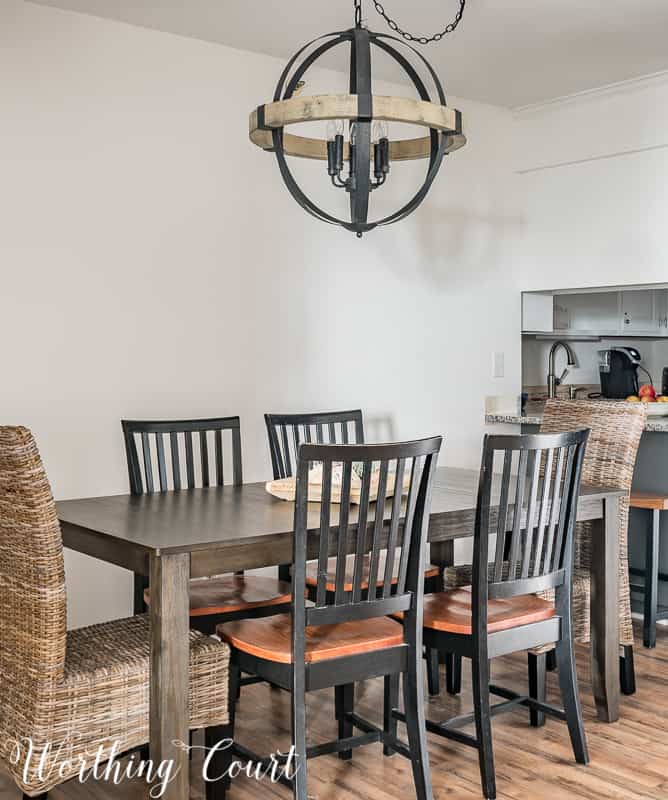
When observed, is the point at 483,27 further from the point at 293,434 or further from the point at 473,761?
the point at 473,761

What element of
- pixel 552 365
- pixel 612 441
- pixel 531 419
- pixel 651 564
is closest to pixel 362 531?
pixel 612 441

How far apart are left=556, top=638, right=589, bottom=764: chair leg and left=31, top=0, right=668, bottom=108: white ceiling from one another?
7.63 feet

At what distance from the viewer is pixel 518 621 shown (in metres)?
2.72

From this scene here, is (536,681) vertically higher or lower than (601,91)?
lower

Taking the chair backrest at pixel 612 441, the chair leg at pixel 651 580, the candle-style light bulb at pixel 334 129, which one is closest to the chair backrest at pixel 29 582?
the candle-style light bulb at pixel 334 129

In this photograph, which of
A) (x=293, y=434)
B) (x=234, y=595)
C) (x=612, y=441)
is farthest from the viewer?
(x=293, y=434)

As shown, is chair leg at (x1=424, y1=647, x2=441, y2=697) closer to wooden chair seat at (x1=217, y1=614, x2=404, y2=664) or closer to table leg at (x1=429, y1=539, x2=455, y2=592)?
table leg at (x1=429, y1=539, x2=455, y2=592)

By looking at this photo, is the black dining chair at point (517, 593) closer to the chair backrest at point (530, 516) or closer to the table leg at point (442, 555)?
the chair backrest at point (530, 516)

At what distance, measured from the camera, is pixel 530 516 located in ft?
8.82

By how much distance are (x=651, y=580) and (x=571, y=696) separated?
133cm

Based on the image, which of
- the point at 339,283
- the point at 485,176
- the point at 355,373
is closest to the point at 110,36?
the point at 339,283

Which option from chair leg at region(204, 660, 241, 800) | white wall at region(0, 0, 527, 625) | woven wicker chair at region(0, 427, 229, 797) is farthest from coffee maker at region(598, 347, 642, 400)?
woven wicker chair at region(0, 427, 229, 797)

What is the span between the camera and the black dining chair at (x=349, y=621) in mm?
2283

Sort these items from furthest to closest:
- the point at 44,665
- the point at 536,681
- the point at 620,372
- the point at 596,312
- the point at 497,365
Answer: the point at 596,312 < the point at 497,365 < the point at 620,372 < the point at 536,681 < the point at 44,665
